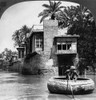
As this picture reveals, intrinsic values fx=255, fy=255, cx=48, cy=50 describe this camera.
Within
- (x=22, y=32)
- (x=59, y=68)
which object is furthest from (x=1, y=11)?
(x=22, y=32)

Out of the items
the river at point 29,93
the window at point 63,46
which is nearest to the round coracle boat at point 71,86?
the river at point 29,93

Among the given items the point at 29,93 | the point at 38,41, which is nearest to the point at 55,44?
the point at 38,41

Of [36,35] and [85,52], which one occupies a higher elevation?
[36,35]

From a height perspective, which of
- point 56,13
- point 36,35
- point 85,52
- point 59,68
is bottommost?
point 59,68

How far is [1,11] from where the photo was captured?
14.1 feet

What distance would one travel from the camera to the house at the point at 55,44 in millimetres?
32062

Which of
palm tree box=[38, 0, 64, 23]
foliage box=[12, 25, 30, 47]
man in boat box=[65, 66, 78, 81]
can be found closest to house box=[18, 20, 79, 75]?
palm tree box=[38, 0, 64, 23]

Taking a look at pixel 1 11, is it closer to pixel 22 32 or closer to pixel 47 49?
pixel 47 49

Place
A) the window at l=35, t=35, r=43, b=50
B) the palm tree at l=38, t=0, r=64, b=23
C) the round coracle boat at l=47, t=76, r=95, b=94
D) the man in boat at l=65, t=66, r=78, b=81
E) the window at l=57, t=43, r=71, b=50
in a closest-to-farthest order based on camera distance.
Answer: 1. the round coracle boat at l=47, t=76, r=95, b=94
2. the man in boat at l=65, t=66, r=78, b=81
3. the window at l=57, t=43, r=71, b=50
4. the window at l=35, t=35, r=43, b=50
5. the palm tree at l=38, t=0, r=64, b=23

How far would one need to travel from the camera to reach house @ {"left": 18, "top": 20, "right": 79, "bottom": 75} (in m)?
32.1

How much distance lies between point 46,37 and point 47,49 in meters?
1.59

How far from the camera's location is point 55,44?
32.8 m

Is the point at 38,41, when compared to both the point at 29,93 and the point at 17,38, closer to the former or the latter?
the point at 29,93

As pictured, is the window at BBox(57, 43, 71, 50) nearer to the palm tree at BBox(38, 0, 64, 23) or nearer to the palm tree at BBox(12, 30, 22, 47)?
the palm tree at BBox(38, 0, 64, 23)
